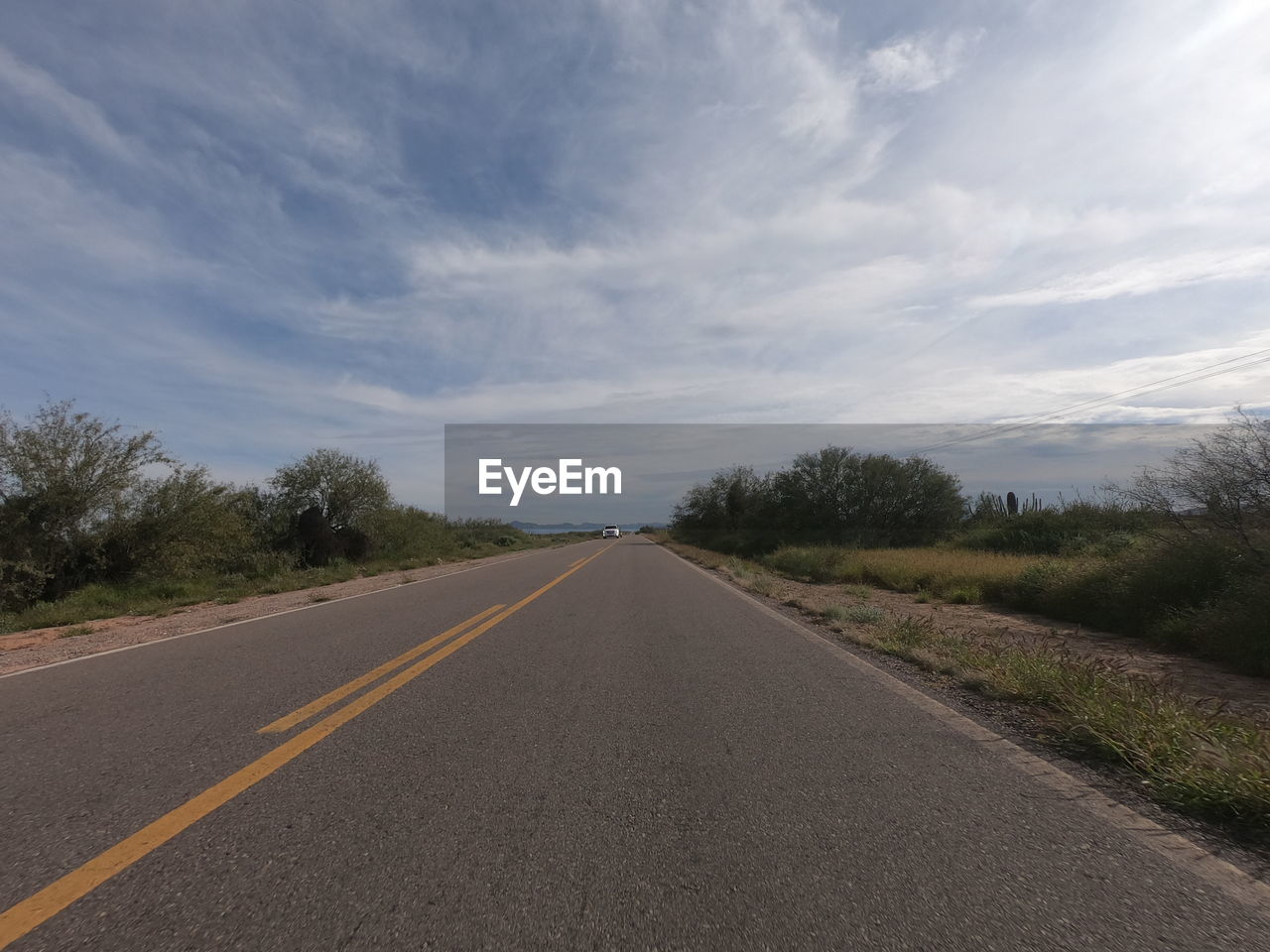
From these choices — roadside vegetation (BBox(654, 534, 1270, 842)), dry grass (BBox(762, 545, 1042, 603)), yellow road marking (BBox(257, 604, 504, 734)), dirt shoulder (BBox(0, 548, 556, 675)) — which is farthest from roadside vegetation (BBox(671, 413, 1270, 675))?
dirt shoulder (BBox(0, 548, 556, 675))

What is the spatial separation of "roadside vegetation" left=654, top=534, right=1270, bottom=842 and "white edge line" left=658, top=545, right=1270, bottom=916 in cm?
35

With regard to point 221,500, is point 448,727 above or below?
below

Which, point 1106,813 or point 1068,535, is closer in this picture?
point 1106,813

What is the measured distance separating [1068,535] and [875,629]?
66.5 feet

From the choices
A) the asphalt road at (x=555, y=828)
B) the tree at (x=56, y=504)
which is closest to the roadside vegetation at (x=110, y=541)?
the tree at (x=56, y=504)

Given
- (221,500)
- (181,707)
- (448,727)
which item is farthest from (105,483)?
(448,727)

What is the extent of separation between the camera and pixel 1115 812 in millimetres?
3627

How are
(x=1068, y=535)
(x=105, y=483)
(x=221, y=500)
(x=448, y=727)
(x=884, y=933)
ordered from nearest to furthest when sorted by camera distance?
1. (x=884, y=933)
2. (x=448, y=727)
3. (x=105, y=483)
4. (x=221, y=500)
5. (x=1068, y=535)

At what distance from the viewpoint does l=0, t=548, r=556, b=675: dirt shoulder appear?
8984 mm

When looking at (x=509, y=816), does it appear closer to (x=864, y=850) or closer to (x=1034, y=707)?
(x=864, y=850)

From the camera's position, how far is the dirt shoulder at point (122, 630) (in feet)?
29.5

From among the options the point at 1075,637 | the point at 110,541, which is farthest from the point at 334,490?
the point at 1075,637

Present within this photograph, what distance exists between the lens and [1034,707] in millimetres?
5734

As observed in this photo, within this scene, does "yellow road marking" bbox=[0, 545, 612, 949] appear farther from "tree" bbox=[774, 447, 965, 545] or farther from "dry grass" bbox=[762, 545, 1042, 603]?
"tree" bbox=[774, 447, 965, 545]
